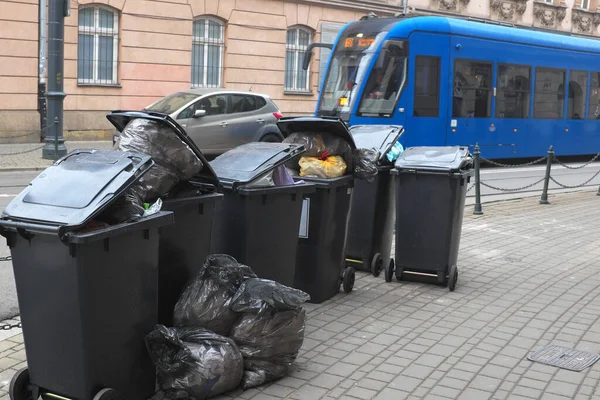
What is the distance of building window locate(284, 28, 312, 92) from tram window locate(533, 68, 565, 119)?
8.60 m

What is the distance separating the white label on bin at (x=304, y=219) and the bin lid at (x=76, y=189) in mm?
2332

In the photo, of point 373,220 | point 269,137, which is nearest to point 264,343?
point 373,220

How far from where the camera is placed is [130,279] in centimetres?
428

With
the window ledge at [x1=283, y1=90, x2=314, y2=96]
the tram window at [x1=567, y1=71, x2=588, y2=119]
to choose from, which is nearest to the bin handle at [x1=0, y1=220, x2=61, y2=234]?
the tram window at [x1=567, y1=71, x2=588, y2=119]

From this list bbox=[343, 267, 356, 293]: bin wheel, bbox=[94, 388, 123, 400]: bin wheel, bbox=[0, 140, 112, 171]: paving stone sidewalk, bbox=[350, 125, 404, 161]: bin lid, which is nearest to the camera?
bbox=[94, 388, 123, 400]: bin wheel

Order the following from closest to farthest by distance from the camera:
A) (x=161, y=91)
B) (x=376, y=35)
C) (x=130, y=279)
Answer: (x=130, y=279), (x=376, y=35), (x=161, y=91)

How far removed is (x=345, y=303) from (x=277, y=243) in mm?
1117

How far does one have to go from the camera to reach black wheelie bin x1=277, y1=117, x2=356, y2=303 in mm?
6602

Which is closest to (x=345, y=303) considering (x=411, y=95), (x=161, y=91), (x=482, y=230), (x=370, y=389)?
(x=370, y=389)

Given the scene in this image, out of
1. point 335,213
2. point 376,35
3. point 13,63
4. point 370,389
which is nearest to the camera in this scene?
point 370,389

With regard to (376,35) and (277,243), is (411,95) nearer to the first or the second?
(376,35)

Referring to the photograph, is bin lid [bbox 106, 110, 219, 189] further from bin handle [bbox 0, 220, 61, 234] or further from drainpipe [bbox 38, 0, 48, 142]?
drainpipe [bbox 38, 0, 48, 142]

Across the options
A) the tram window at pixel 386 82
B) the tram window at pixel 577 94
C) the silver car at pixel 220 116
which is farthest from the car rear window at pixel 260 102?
the tram window at pixel 577 94

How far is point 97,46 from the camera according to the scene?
22000 mm
